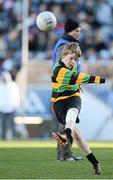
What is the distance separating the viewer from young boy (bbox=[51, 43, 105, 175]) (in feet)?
36.3

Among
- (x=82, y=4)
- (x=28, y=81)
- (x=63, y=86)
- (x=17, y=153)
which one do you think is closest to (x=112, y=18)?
(x=82, y=4)

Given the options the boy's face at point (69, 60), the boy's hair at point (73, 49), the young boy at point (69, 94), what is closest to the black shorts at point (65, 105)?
the young boy at point (69, 94)

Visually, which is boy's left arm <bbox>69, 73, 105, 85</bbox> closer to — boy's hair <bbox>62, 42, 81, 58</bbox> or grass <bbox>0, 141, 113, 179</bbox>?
boy's hair <bbox>62, 42, 81, 58</bbox>

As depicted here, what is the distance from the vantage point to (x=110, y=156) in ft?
49.2

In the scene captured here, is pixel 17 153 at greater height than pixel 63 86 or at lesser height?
lesser

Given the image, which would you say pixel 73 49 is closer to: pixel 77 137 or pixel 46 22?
pixel 77 137

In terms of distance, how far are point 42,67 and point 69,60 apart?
12.8 metres

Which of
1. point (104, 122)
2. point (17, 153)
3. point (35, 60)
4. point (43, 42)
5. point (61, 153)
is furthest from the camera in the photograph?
point (43, 42)

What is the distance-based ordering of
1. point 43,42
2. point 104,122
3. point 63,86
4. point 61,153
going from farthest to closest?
1. point 43,42
2. point 104,122
3. point 61,153
4. point 63,86

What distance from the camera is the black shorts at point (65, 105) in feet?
38.7

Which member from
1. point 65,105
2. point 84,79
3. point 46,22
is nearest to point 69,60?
point 84,79

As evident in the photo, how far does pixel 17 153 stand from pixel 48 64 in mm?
8654

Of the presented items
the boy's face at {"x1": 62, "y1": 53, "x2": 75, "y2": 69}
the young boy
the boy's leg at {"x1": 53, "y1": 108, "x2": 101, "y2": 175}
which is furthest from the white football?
the boy's leg at {"x1": 53, "y1": 108, "x2": 101, "y2": 175}

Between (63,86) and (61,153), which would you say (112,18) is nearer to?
(61,153)
